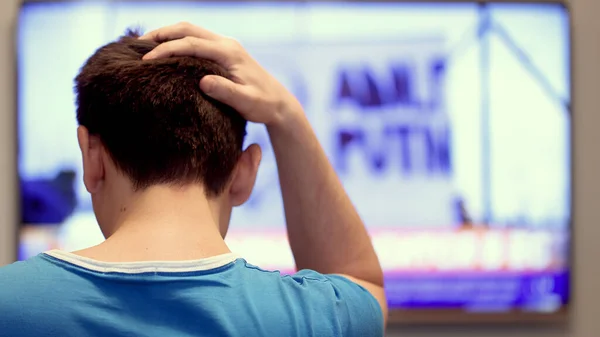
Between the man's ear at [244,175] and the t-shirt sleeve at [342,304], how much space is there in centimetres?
14

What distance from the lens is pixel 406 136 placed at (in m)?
2.11

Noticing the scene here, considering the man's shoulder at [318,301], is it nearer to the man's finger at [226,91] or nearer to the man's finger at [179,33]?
the man's finger at [226,91]

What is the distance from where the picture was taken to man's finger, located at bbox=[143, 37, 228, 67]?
0.82 meters

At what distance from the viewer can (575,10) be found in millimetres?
2283

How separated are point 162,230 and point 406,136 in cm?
146

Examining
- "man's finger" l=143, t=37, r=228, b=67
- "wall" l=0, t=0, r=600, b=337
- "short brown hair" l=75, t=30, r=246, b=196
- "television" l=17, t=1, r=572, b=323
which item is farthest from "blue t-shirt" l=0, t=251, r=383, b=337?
"wall" l=0, t=0, r=600, b=337

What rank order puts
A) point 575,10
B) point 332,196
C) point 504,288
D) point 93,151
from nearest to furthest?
point 93,151
point 332,196
point 504,288
point 575,10

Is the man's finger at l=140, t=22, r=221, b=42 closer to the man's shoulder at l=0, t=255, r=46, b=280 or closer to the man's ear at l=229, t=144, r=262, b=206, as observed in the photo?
the man's ear at l=229, t=144, r=262, b=206

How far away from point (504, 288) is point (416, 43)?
0.81 m

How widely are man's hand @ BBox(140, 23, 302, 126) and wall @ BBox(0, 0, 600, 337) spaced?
144 centimetres

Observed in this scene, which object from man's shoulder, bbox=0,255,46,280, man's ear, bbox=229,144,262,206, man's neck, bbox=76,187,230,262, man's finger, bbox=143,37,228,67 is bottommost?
man's shoulder, bbox=0,255,46,280

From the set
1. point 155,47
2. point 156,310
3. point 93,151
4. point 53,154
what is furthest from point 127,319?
point 53,154

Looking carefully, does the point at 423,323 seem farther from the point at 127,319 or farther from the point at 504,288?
the point at 127,319

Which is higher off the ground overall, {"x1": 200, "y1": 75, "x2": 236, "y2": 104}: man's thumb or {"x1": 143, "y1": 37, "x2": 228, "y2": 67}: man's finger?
{"x1": 143, "y1": 37, "x2": 228, "y2": 67}: man's finger
